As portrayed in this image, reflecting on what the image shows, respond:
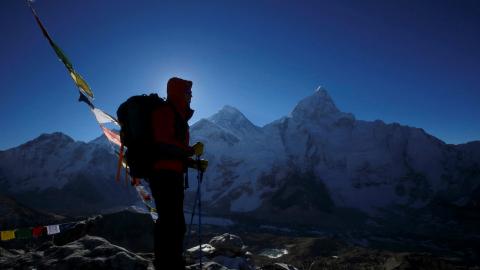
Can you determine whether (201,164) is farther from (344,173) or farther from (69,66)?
(344,173)

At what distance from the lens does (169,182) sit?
190 inches

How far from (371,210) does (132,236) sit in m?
144

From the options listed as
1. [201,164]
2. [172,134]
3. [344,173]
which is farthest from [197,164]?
[344,173]

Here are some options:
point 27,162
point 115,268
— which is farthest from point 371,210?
point 27,162

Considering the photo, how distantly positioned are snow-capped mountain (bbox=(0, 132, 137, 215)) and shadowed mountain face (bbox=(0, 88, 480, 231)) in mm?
453

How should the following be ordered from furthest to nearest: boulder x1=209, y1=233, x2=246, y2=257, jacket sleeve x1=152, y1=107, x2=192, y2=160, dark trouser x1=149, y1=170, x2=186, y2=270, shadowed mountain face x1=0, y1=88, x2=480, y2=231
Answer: shadowed mountain face x1=0, y1=88, x2=480, y2=231
boulder x1=209, y1=233, x2=246, y2=257
jacket sleeve x1=152, y1=107, x2=192, y2=160
dark trouser x1=149, y1=170, x2=186, y2=270

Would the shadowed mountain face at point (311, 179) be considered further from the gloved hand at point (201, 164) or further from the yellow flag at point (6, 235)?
the gloved hand at point (201, 164)

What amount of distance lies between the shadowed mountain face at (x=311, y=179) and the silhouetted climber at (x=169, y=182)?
12313cm

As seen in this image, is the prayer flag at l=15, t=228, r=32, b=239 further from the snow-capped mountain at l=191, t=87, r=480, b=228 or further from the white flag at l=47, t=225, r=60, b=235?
the snow-capped mountain at l=191, t=87, r=480, b=228

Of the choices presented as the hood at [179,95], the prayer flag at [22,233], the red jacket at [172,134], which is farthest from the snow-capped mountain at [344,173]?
the red jacket at [172,134]

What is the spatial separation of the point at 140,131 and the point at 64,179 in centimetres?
19140

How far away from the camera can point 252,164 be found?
181 m

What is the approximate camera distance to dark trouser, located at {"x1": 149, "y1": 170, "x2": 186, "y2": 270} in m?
4.64

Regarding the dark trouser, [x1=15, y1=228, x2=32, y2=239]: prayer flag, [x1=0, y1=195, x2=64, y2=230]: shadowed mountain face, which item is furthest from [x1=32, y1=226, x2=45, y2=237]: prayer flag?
[x1=0, y1=195, x2=64, y2=230]: shadowed mountain face
